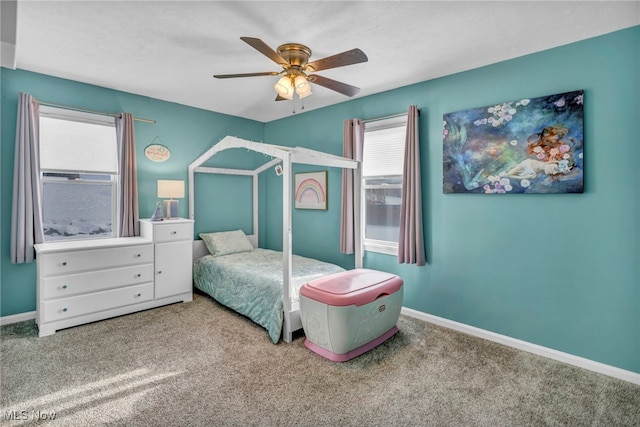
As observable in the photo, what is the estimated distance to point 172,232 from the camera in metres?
3.79

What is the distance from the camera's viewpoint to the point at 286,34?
95.2 inches

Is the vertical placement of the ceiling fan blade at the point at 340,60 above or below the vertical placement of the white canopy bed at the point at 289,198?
above

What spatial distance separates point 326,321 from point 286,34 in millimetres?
2283

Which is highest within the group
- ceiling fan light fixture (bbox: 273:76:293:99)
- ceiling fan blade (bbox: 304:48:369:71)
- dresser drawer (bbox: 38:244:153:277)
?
ceiling fan blade (bbox: 304:48:369:71)

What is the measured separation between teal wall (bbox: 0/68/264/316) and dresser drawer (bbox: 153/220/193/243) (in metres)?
0.56

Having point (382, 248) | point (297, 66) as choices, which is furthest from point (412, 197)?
point (297, 66)

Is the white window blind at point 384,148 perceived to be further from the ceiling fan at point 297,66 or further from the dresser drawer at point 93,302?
the dresser drawer at point 93,302

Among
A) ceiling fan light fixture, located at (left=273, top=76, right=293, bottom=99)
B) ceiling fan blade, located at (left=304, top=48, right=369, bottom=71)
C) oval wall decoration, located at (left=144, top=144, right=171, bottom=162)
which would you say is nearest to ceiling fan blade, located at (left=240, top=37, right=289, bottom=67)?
ceiling fan light fixture, located at (left=273, top=76, right=293, bottom=99)

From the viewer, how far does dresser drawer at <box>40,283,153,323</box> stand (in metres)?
2.99

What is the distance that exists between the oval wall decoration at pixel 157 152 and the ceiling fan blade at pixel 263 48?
258cm

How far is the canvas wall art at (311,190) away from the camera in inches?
175

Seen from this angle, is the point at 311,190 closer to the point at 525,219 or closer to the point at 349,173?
the point at 349,173

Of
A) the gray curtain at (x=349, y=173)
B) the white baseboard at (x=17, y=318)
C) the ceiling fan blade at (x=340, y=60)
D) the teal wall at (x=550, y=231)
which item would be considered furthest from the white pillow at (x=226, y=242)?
the ceiling fan blade at (x=340, y=60)

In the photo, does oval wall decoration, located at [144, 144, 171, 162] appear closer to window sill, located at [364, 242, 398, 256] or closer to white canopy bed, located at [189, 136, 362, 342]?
white canopy bed, located at [189, 136, 362, 342]
